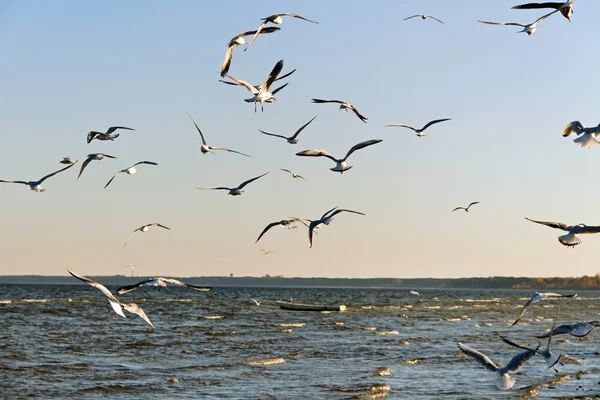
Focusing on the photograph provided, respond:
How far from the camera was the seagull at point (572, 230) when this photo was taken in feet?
46.7

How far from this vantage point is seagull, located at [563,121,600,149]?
51.1 ft

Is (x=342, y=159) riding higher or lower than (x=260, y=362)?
higher

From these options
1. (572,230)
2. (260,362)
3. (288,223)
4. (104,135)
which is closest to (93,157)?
(104,135)

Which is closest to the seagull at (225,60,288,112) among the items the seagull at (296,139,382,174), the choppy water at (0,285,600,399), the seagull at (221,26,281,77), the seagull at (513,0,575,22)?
the seagull at (221,26,281,77)

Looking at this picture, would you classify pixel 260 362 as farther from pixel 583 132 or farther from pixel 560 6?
pixel 560 6

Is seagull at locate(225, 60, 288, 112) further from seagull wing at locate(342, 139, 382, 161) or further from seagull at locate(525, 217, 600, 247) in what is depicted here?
seagull at locate(525, 217, 600, 247)

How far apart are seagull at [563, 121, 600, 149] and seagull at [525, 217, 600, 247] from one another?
161cm

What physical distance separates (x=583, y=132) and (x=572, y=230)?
2.28 meters

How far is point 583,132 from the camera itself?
16.0 meters

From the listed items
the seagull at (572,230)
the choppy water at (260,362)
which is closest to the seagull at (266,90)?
the seagull at (572,230)

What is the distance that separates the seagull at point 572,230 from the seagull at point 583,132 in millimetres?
1609

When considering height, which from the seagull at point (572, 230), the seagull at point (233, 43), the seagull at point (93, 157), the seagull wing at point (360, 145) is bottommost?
the seagull at point (572, 230)

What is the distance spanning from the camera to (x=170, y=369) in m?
27.7

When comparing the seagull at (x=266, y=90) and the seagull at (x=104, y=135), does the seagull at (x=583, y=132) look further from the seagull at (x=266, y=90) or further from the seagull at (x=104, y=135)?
the seagull at (x=104, y=135)
